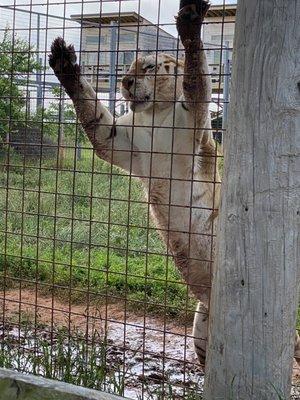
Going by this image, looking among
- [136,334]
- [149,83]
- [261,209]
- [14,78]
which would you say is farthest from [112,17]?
[261,209]

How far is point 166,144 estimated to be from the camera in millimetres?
4898

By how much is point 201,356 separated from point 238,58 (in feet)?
8.81

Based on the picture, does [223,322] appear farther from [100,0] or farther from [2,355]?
[100,0]

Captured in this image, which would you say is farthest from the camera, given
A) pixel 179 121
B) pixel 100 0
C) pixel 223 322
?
pixel 179 121

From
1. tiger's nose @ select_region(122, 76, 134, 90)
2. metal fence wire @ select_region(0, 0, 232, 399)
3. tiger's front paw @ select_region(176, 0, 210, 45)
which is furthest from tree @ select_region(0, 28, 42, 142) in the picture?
tiger's front paw @ select_region(176, 0, 210, 45)

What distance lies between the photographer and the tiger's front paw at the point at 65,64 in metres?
4.49

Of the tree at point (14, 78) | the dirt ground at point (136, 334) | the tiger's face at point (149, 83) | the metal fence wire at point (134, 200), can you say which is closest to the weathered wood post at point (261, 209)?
the metal fence wire at point (134, 200)

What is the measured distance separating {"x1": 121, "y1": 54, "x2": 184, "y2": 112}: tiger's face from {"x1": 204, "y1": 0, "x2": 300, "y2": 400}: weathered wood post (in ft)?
5.30

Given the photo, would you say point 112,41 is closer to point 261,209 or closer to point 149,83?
point 149,83

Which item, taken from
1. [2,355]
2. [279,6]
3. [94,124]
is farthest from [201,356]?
[279,6]

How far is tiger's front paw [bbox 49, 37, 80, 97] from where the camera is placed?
14.7 ft

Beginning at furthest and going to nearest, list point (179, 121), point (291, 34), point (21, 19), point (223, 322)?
point (21, 19), point (179, 121), point (223, 322), point (291, 34)

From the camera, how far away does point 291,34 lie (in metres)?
2.85

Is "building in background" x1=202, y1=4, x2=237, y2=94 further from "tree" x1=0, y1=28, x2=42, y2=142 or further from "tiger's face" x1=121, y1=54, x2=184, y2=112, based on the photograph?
"tree" x1=0, y1=28, x2=42, y2=142
